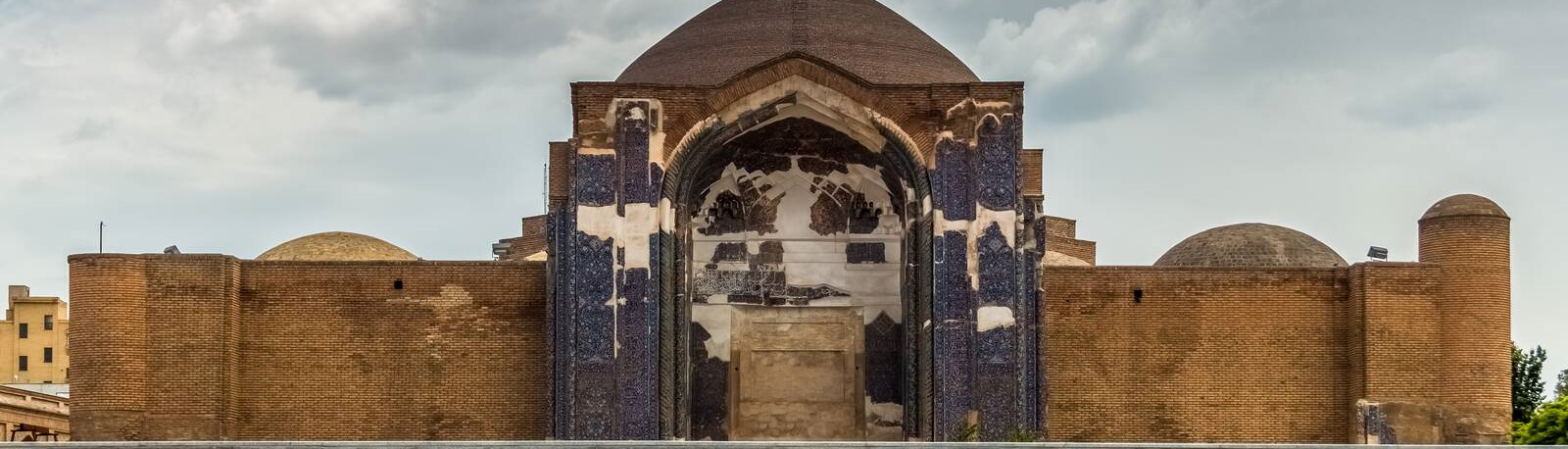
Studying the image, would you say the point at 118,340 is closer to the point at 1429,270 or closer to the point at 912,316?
the point at 912,316

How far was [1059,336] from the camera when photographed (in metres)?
24.6

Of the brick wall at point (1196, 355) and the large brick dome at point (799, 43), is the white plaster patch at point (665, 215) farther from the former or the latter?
the brick wall at point (1196, 355)

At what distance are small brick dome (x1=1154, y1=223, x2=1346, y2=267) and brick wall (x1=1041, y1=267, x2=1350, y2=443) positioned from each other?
589 cm

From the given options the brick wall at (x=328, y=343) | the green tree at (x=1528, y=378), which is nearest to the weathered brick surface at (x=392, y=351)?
the brick wall at (x=328, y=343)

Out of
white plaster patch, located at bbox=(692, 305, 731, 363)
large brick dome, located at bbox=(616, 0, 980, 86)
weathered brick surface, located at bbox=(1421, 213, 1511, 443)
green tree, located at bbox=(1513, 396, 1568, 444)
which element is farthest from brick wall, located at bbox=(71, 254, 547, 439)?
green tree, located at bbox=(1513, 396, 1568, 444)

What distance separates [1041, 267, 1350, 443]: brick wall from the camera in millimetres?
24609

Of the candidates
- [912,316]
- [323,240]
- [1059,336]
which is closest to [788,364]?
[912,316]

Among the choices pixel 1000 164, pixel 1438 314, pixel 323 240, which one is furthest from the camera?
pixel 323 240

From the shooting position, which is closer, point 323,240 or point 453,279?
point 453,279

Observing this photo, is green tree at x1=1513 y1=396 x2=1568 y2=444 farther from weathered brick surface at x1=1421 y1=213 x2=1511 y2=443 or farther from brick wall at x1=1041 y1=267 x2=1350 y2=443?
brick wall at x1=1041 y1=267 x2=1350 y2=443

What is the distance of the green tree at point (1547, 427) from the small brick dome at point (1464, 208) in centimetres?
580

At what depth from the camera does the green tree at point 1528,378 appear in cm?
3912

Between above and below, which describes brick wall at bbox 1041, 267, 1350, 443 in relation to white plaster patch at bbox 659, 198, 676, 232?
below

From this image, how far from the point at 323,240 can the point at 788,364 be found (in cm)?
1061
